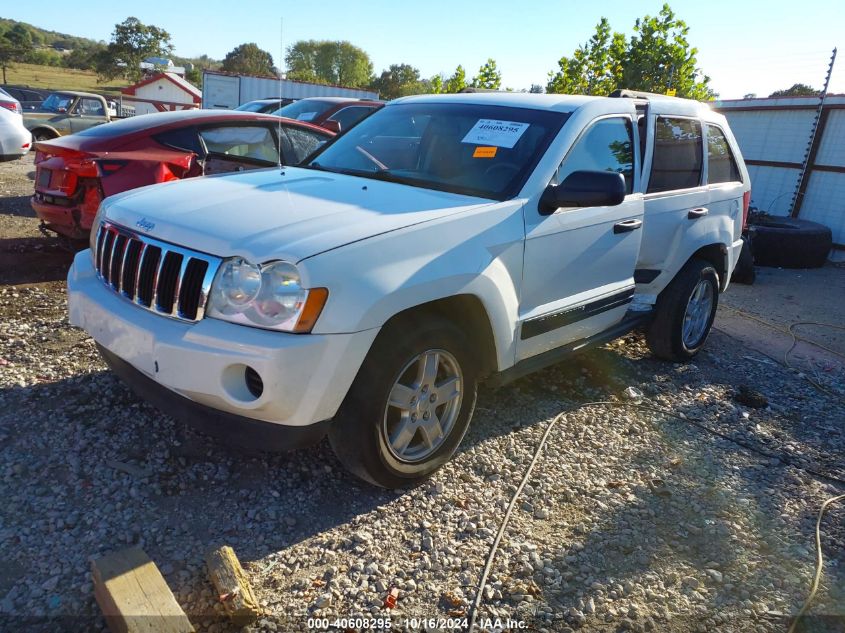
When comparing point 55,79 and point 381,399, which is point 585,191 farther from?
point 55,79

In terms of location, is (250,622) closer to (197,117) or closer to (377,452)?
(377,452)

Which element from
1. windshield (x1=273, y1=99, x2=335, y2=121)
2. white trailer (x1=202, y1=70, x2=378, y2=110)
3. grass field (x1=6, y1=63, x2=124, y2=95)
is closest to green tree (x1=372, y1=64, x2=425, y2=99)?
grass field (x1=6, y1=63, x2=124, y2=95)

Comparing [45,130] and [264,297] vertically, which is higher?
[264,297]

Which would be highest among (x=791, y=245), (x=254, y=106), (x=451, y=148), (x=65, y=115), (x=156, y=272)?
(x=451, y=148)

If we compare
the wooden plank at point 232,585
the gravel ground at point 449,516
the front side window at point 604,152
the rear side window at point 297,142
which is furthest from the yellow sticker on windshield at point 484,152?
the rear side window at point 297,142

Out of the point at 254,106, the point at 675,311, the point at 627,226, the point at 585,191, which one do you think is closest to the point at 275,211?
the point at 585,191

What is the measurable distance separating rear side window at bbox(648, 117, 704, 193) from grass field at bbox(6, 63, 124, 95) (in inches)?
1797

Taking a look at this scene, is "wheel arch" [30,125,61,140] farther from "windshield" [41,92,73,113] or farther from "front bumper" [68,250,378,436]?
"front bumper" [68,250,378,436]

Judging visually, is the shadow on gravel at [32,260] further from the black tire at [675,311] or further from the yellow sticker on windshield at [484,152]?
the black tire at [675,311]

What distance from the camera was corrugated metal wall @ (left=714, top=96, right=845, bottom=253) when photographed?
36.4 feet

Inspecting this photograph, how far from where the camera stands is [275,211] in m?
2.92

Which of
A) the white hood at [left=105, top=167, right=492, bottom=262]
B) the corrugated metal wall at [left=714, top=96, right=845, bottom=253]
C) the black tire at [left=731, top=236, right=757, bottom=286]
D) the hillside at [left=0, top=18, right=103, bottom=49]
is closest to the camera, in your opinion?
the white hood at [left=105, top=167, right=492, bottom=262]

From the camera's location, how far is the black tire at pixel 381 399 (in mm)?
2746

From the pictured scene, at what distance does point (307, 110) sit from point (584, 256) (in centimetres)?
795
